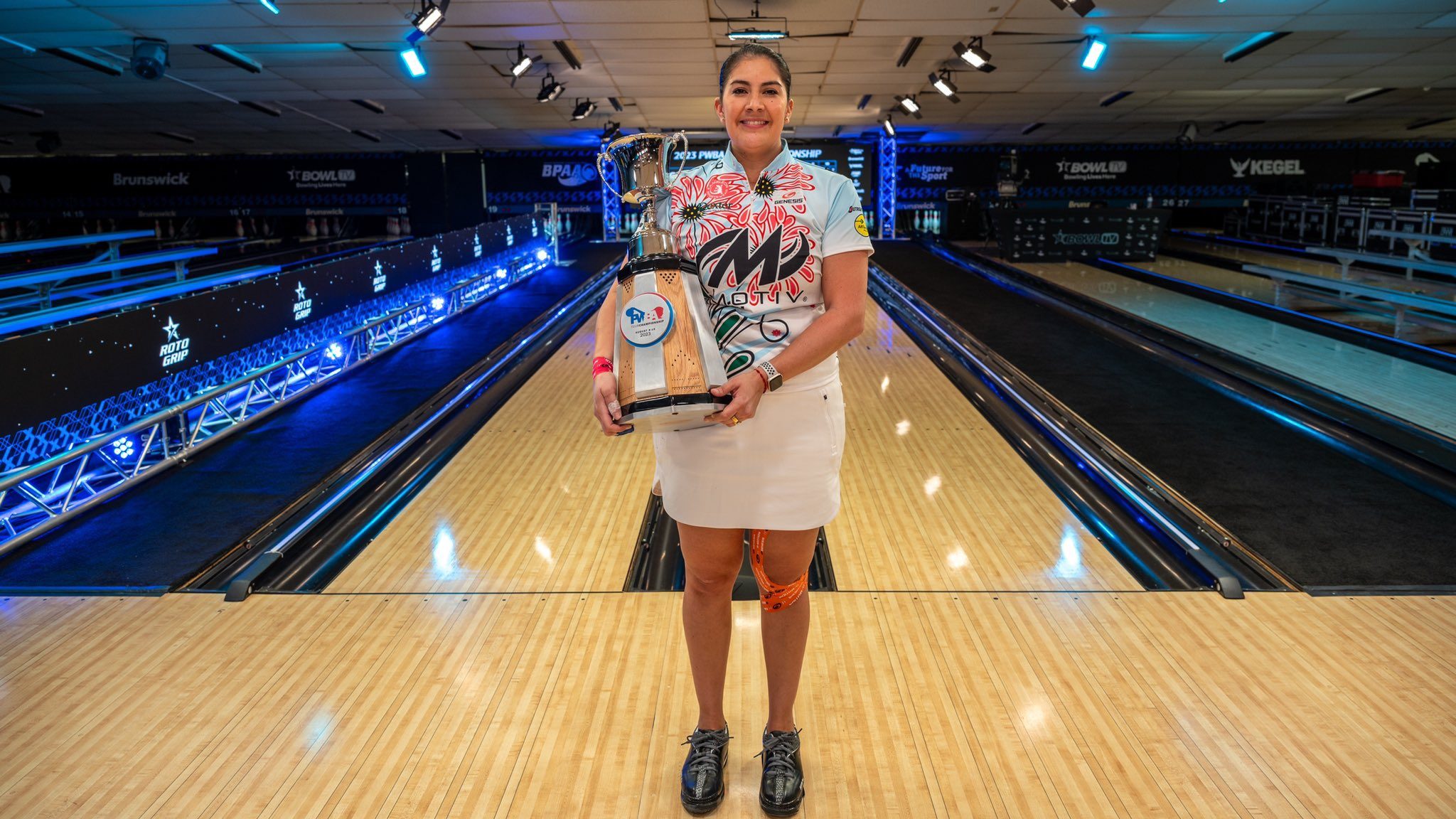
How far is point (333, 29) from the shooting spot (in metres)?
6.90

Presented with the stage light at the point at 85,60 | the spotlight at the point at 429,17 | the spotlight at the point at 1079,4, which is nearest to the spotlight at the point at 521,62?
the spotlight at the point at 429,17

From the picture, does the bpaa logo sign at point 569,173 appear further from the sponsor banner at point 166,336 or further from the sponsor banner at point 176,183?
the sponsor banner at point 166,336

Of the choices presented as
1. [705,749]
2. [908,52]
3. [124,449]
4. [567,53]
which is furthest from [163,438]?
[908,52]

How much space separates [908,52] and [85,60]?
7092 millimetres

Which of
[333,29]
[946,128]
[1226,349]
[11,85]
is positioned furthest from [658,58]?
[946,128]

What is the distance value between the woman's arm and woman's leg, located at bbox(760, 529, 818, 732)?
0.27m

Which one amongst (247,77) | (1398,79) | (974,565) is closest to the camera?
(974,565)

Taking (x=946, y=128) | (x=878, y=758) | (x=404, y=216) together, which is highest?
(x=946, y=128)

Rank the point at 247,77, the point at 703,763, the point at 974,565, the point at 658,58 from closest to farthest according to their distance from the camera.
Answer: the point at 703,763 < the point at 974,565 < the point at 658,58 < the point at 247,77

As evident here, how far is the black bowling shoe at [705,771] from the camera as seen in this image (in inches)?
68.6

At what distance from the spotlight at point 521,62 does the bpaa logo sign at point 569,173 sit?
10.2 meters

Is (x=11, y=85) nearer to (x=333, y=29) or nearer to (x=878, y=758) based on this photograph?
(x=333, y=29)

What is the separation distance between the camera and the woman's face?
1.50m

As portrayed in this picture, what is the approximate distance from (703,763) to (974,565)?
5.00 ft
